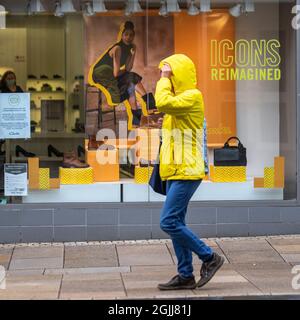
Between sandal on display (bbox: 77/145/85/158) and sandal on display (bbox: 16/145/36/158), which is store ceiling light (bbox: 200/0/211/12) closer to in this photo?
sandal on display (bbox: 77/145/85/158)

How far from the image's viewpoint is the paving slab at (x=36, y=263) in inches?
317

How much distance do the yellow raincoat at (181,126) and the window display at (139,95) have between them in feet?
9.04

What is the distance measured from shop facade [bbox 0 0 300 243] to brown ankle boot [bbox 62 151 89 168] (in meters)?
0.02

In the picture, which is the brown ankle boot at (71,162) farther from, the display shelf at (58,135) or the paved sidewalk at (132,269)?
the paved sidewalk at (132,269)

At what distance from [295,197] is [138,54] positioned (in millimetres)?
2723

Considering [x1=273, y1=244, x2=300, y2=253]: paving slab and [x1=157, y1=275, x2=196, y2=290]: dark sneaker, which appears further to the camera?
[x1=273, y1=244, x2=300, y2=253]: paving slab

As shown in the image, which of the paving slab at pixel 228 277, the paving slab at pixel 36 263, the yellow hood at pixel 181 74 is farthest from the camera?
the paving slab at pixel 36 263

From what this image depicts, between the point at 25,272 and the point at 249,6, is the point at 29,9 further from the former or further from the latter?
the point at 25,272

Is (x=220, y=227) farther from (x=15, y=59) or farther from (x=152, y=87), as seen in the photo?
(x=15, y=59)

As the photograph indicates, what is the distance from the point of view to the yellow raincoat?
659 centimetres

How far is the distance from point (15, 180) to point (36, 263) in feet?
4.91

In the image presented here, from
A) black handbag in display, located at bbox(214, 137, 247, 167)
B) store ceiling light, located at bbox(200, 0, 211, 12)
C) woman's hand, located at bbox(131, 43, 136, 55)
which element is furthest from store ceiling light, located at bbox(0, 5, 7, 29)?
black handbag in display, located at bbox(214, 137, 247, 167)

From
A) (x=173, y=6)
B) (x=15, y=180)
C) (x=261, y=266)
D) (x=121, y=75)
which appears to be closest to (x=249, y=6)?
(x=173, y=6)

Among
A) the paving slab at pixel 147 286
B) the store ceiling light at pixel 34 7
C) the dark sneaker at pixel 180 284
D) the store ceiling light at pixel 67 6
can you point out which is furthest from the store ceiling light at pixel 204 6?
the dark sneaker at pixel 180 284
